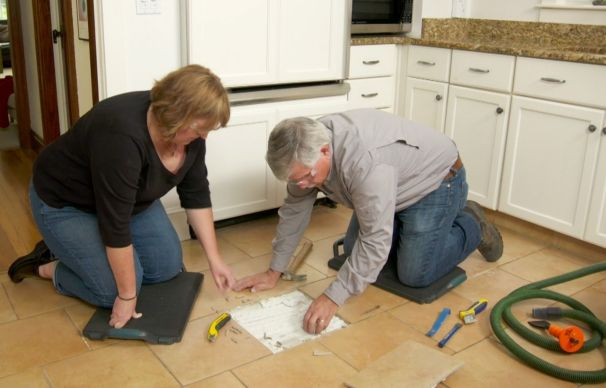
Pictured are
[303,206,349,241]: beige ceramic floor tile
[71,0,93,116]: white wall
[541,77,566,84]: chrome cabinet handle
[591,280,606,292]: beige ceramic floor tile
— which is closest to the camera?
[591,280,606,292]: beige ceramic floor tile

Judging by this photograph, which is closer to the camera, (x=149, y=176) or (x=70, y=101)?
(x=149, y=176)

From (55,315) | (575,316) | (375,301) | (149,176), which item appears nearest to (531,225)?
(575,316)

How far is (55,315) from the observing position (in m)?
2.09

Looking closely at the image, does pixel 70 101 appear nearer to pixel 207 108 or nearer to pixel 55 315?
→ pixel 55 315

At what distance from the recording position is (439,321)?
2.10m

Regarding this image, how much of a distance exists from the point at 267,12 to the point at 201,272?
3.73 ft

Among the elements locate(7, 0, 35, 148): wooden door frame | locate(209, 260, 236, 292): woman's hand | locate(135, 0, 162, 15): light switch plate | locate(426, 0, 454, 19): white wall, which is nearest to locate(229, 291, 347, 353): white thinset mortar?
locate(209, 260, 236, 292): woman's hand

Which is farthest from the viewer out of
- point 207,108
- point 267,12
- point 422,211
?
point 267,12

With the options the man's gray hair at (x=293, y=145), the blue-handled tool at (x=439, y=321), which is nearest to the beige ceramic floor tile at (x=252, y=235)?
the blue-handled tool at (x=439, y=321)

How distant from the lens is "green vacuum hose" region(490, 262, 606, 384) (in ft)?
5.91

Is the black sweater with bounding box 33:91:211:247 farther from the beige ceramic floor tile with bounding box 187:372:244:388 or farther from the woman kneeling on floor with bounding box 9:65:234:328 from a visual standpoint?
the beige ceramic floor tile with bounding box 187:372:244:388

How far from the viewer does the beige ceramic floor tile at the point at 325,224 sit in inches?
114

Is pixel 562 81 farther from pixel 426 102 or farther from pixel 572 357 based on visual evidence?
pixel 572 357

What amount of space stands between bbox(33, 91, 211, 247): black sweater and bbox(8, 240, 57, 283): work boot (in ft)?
1.48
